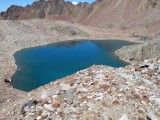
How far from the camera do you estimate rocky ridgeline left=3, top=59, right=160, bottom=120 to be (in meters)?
14.9

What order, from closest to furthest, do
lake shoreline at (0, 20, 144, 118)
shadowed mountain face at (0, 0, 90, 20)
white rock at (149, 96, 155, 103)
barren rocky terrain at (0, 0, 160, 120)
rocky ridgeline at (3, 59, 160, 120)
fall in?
rocky ridgeline at (3, 59, 160, 120), barren rocky terrain at (0, 0, 160, 120), white rock at (149, 96, 155, 103), lake shoreline at (0, 20, 144, 118), shadowed mountain face at (0, 0, 90, 20)

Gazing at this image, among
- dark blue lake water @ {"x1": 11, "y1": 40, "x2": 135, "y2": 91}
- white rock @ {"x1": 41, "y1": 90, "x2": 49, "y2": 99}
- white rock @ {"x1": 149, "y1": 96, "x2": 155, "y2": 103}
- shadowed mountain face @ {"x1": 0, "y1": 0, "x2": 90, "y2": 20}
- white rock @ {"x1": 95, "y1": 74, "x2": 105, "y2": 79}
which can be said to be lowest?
dark blue lake water @ {"x1": 11, "y1": 40, "x2": 135, "y2": 91}

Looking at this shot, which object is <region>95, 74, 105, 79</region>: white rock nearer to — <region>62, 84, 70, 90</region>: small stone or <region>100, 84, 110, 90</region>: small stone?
<region>100, 84, 110, 90</region>: small stone

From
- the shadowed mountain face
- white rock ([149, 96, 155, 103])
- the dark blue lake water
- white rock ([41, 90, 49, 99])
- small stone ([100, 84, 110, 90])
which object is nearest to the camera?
white rock ([149, 96, 155, 103])

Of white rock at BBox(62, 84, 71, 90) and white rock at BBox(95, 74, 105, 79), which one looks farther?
white rock at BBox(62, 84, 71, 90)

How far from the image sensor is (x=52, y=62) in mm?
64938

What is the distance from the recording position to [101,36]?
111500 millimetres

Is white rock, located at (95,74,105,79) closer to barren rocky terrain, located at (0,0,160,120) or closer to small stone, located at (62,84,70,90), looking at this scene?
barren rocky terrain, located at (0,0,160,120)

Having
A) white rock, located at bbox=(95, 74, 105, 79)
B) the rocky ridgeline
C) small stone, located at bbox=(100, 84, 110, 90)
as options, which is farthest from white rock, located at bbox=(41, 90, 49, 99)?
small stone, located at bbox=(100, 84, 110, 90)

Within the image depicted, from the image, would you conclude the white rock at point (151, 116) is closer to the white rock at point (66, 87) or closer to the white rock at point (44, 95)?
the white rock at point (66, 87)

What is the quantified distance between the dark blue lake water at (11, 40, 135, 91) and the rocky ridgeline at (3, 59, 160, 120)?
25.6m

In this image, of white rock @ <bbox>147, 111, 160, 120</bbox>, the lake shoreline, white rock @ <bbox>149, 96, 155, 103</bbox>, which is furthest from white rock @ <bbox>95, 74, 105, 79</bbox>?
the lake shoreline

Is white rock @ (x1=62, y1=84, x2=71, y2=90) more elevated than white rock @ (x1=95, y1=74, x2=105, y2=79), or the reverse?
white rock @ (x1=95, y1=74, x2=105, y2=79)

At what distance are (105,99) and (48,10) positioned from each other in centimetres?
17993
